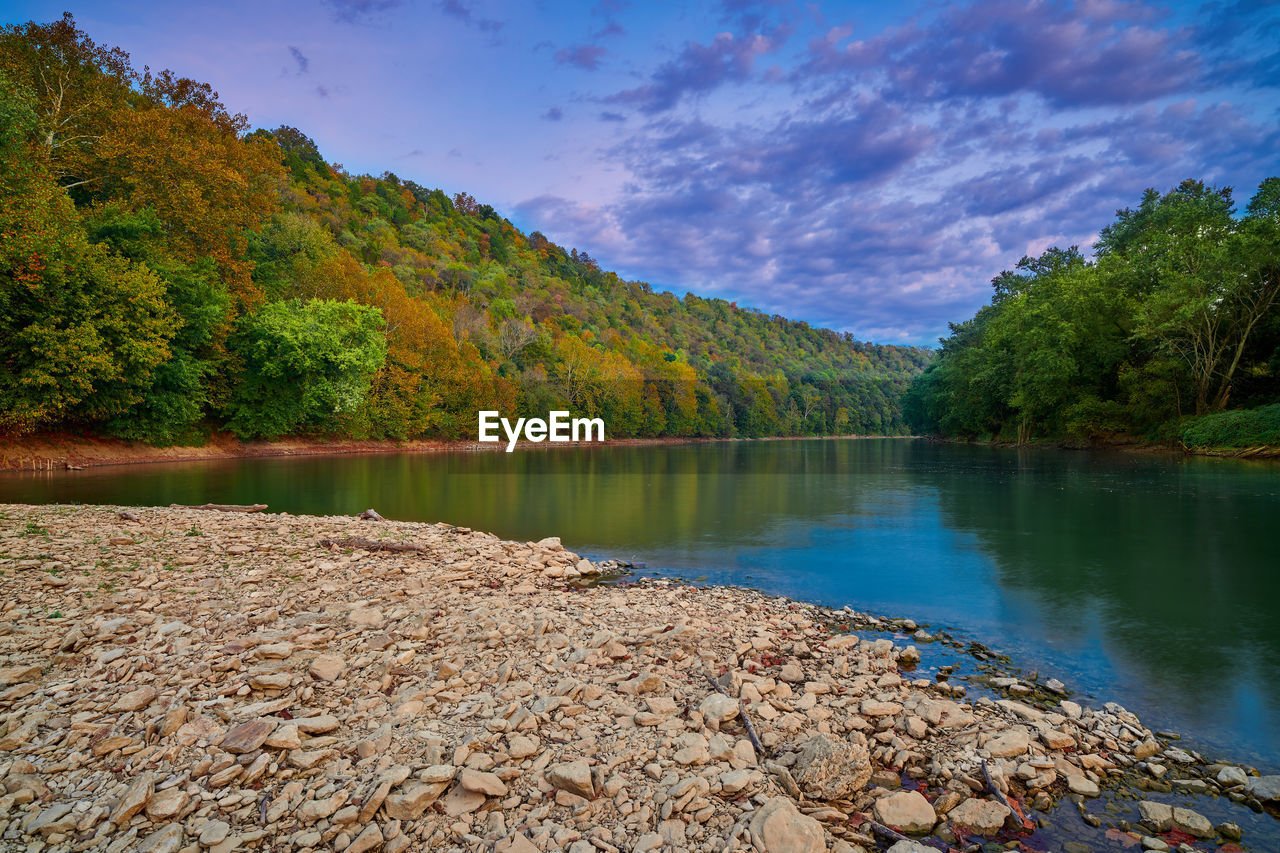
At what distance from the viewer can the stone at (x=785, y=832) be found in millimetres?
3404

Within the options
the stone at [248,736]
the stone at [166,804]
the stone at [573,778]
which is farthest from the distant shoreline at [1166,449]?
the stone at [166,804]

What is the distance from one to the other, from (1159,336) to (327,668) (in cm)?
4973

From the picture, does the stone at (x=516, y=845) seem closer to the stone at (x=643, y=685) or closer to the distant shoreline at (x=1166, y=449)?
the stone at (x=643, y=685)

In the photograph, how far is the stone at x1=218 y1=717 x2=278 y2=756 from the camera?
404 centimetres

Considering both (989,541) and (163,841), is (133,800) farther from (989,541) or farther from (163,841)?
(989,541)

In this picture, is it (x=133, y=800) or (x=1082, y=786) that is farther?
(x=1082, y=786)

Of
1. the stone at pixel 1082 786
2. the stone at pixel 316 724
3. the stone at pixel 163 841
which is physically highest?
the stone at pixel 316 724

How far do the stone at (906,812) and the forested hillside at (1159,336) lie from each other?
4018 centimetres

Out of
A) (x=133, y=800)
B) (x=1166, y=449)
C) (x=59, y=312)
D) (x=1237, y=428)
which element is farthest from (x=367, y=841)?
(x=1166, y=449)

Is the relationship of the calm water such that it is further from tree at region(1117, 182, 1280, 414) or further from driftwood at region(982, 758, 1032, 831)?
tree at region(1117, 182, 1280, 414)

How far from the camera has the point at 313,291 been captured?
4962 cm

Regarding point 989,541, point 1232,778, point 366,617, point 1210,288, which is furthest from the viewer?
point 1210,288

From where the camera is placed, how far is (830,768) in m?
4.12

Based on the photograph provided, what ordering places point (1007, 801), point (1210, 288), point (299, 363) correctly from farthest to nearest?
point (299, 363)
point (1210, 288)
point (1007, 801)
